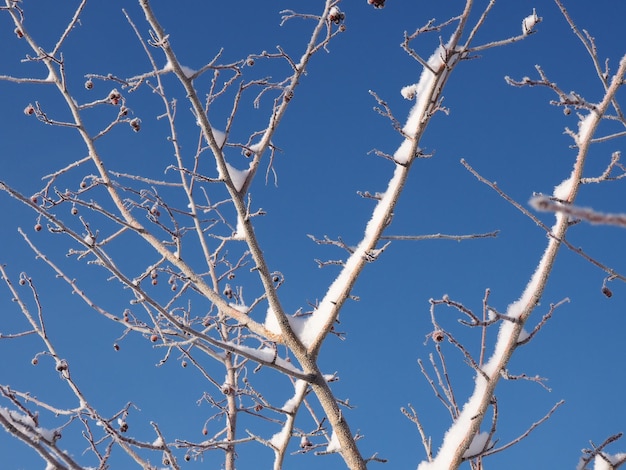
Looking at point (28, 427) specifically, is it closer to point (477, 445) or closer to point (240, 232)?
point (240, 232)

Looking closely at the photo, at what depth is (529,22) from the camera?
3.25 metres

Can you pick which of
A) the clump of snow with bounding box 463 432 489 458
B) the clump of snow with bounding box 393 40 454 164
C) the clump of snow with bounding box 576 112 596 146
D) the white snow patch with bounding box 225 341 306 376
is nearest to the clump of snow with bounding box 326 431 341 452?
the white snow patch with bounding box 225 341 306 376

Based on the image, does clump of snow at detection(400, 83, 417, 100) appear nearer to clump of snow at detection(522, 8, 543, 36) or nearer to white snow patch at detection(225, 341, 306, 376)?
clump of snow at detection(522, 8, 543, 36)

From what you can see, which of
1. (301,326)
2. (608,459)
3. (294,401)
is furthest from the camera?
(294,401)

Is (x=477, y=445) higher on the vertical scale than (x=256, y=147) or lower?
lower

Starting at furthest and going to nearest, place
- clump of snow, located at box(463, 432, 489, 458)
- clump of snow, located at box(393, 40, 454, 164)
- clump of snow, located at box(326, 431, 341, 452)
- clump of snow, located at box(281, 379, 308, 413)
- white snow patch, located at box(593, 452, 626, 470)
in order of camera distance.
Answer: clump of snow, located at box(281, 379, 308, 413)
clump of snow, located at box(326, 431, 341, 452)
clump of snow, located at box(393, 40, 454, 164)
clump of snow, located at box(463, 432, 489, 458)
white snow patch, located at box(593, 452, 626, 470)

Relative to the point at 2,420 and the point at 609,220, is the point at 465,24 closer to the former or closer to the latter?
the point at 609,220

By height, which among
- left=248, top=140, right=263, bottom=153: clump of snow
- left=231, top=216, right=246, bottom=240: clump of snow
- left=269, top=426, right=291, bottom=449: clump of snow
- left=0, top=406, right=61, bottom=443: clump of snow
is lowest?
left=0, top=406, right=61, bottom=443: clump of snow

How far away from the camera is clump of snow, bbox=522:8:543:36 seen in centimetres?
322

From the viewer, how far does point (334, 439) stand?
12.4 feet

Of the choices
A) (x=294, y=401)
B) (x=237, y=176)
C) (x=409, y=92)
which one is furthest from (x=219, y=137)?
(x=294, y=401)

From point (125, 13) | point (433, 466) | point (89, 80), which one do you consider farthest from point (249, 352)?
point (125, 13)

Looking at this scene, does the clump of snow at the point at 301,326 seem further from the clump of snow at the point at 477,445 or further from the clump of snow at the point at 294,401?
the clump of snow at the point at 477,445

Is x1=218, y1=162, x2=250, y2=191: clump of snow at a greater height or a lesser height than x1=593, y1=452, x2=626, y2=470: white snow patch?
greater
